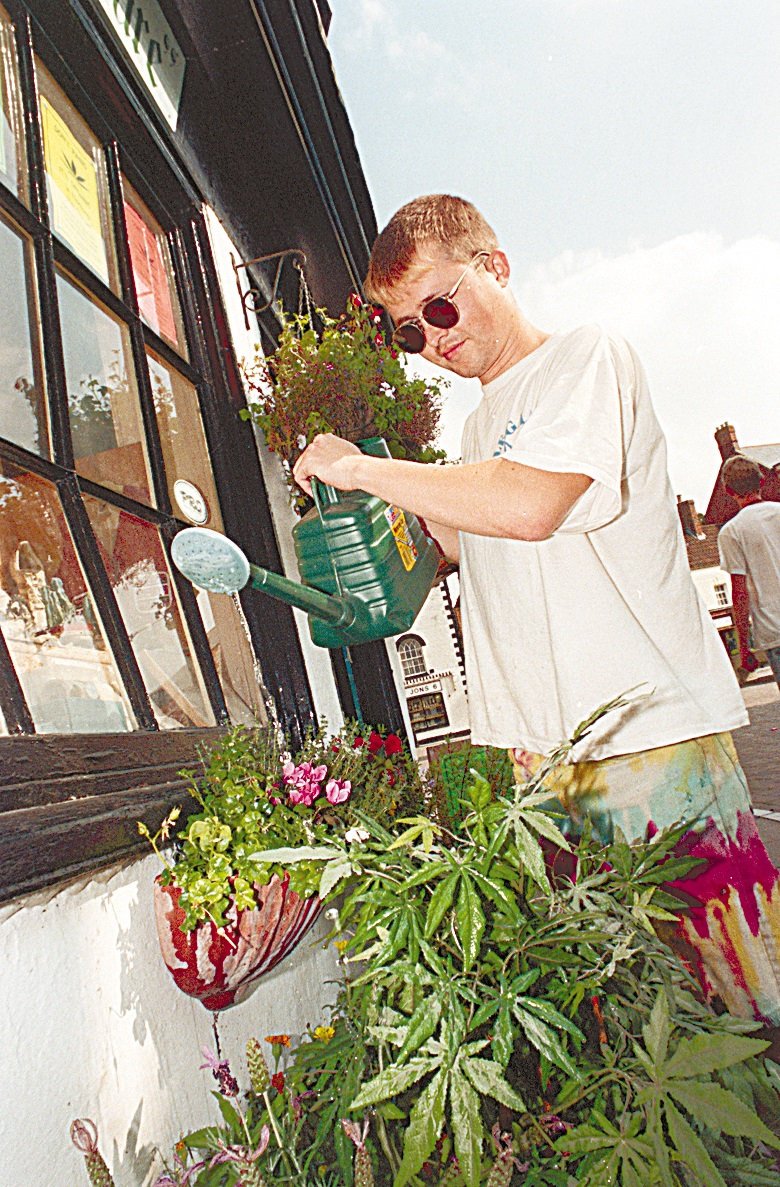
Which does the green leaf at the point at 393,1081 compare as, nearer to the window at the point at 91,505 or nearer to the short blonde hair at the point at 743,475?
the window at the point at 91,505

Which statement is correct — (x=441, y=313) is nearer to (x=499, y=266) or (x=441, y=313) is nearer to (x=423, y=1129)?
(x=499, y=266)

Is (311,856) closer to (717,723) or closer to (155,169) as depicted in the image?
(717,723)

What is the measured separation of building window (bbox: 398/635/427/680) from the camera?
18938 millimetres

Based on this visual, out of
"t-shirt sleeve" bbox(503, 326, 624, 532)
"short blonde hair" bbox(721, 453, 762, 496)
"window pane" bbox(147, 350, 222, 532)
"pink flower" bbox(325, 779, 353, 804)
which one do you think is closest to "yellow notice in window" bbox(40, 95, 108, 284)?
"window pane" bbox(147, 350, 222, 532)

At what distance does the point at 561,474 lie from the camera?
44.1 inches

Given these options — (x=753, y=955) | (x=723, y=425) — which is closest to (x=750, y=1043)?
(x=753, y=955)

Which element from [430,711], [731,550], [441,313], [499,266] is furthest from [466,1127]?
[430,711]

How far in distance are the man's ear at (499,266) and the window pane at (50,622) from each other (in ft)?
3.03

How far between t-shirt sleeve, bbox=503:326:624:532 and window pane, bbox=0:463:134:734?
756 mm

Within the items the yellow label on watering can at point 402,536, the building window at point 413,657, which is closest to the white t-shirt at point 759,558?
the yellow label on watering can at point 402,536

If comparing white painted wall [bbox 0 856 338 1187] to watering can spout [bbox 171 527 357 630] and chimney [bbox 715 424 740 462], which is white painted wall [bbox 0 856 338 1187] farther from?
chimney [bbox 715 424 740 462]

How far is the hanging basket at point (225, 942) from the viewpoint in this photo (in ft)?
3.36

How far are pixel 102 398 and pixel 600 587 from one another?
1.10 meters

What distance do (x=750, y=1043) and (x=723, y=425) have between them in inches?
1028
